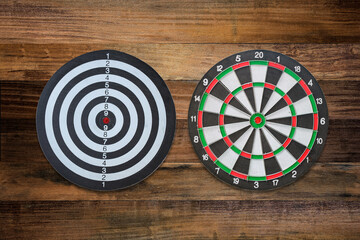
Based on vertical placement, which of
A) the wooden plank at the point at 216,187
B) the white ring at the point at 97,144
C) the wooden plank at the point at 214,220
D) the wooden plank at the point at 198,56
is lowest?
the wooden plank at the point at 214,220

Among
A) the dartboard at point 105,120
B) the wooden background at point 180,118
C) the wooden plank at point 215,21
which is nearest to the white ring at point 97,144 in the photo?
the dartboard at point 105,120

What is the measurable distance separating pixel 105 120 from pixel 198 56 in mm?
558

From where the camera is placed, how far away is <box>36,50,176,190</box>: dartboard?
5.70 ft

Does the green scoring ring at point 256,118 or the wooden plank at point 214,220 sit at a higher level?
the green scoring ring at point 256,118

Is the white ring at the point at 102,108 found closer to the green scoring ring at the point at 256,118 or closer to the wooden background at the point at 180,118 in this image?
the wooden background at the point at 180,118

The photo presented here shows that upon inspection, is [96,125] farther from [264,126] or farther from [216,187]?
[264,126]

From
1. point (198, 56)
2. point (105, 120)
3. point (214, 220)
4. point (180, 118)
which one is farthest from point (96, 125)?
point (214, 220)

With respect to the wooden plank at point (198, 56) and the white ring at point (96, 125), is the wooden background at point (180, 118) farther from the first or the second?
the white ring at point (96, 125)

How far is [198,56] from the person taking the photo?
5.78ft

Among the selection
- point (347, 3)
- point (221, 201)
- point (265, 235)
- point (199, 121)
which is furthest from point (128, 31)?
point (265, 235)

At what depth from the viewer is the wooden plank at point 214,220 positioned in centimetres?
175

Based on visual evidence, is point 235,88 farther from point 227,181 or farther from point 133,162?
point 133,162

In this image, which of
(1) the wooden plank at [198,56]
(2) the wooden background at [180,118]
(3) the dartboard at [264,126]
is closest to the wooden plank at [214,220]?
(2) the wooden background at [180,118]

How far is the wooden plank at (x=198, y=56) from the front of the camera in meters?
1.76
